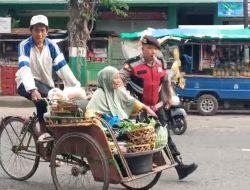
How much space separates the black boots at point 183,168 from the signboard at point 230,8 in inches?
648

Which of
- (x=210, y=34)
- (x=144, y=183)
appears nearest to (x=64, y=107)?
(x=144, y=183)

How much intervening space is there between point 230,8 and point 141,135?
1767 cm

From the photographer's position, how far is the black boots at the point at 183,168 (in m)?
6.76

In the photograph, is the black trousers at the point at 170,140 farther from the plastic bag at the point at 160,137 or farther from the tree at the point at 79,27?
the tree at the point at 79,27

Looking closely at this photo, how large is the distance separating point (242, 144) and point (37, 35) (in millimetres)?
5064

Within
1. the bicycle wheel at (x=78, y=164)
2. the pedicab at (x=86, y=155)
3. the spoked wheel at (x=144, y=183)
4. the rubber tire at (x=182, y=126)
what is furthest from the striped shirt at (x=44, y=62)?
the rubber tire at (x=182, y=126)

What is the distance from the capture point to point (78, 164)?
597cm

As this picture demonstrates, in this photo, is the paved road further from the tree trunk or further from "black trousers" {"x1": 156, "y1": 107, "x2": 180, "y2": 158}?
the tree trunk

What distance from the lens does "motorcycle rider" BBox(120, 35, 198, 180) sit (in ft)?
21.7

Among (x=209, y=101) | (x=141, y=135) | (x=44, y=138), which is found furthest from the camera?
(x=209, y=101)

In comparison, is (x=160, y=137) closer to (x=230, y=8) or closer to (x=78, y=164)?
(x=78, y=164)

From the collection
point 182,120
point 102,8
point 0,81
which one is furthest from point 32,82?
point 102,8

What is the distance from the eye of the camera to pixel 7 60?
21062mm

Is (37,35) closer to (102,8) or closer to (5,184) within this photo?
(5,184)
